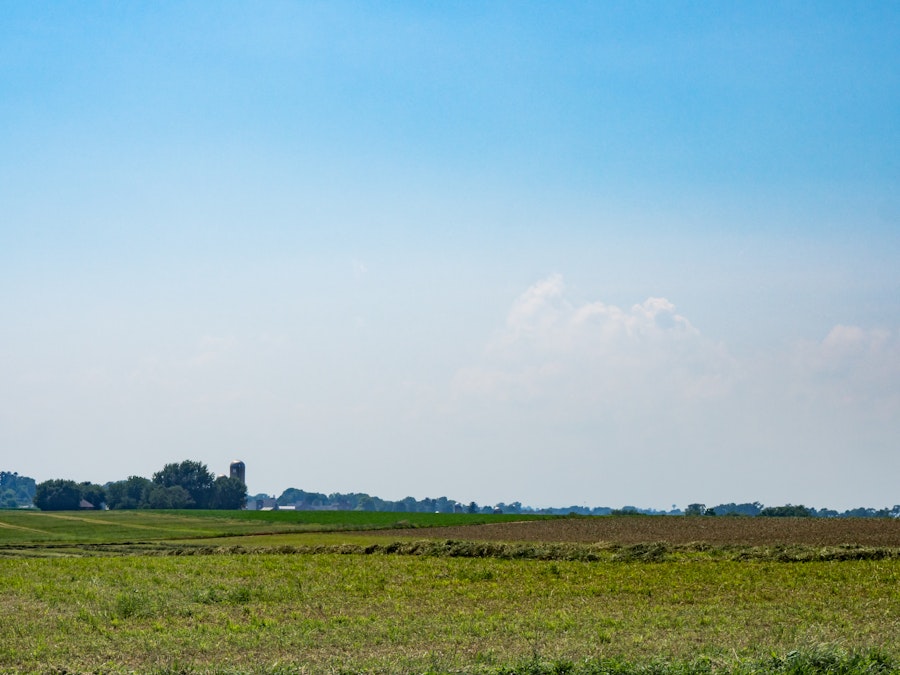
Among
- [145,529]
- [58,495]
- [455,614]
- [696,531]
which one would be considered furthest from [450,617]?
[58,495]

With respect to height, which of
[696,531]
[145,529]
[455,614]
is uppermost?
[455,614]

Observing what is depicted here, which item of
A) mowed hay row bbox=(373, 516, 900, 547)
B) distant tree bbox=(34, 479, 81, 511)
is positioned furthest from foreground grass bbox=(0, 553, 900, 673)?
distant tree bbox=(34, 479, 81, 511)

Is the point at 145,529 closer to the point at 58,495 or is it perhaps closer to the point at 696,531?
the point at 696,531

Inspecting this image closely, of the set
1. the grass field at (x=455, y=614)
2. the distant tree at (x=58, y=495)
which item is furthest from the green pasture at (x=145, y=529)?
the distant tree at (x=58, y=495)

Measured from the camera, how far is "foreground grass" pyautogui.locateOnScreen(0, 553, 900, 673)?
64.7 feet

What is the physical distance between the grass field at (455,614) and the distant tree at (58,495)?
161745mm

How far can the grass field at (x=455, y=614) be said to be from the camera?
19.5 m

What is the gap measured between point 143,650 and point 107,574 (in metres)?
19.2

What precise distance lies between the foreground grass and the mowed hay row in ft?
52.0

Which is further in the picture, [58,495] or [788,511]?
[58,495]

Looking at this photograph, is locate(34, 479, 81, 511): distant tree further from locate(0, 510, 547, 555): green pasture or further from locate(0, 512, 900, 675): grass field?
locate(0, 512, 900, 675): grass field

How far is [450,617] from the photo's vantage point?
26.2 meters

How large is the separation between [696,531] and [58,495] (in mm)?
161987

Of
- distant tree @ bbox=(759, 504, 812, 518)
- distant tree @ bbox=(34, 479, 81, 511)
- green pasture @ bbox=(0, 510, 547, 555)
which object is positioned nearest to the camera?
green pasture @ bbox=(0, 510, 547, 555)
